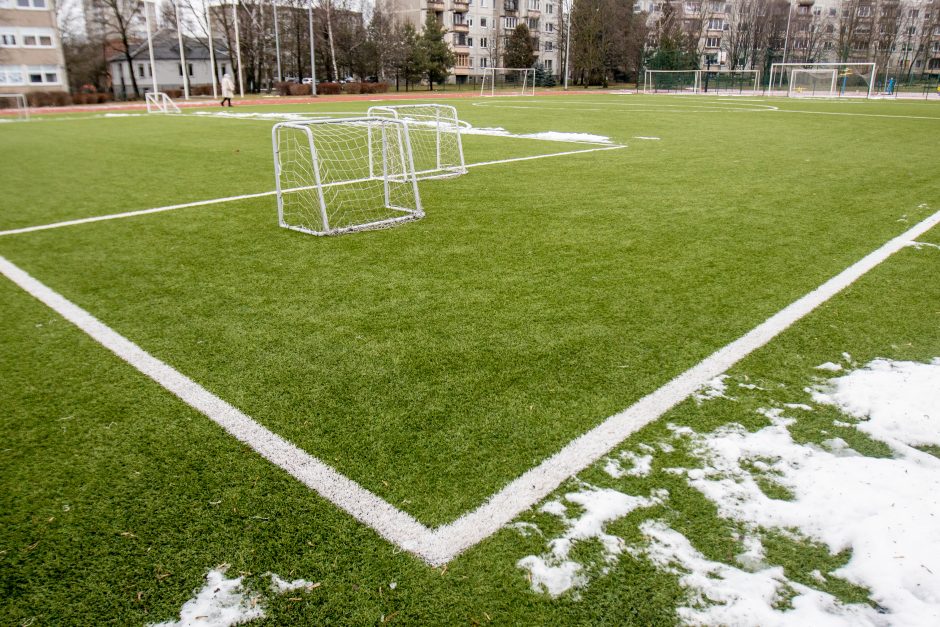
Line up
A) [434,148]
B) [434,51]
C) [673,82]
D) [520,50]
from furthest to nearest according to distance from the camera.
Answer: [520,50] → [434,51] → [673,82] → [434,148]

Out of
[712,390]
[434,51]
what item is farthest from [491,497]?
[434,51]

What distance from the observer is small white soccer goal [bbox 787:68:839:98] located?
41.6 metres

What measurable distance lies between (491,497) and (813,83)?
4839 cm

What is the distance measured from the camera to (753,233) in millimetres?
6578

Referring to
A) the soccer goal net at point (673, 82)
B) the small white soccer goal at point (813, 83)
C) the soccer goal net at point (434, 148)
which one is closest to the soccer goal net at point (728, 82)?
the soccer goal net at point (673, 82)

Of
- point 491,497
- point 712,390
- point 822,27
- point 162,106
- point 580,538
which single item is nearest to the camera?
point 580,538

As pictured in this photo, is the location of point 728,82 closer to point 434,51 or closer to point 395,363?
point 434,51

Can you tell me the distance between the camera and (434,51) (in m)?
62.9

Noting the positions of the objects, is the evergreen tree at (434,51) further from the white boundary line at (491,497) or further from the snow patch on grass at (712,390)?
the snow patch on grass at (712,390)

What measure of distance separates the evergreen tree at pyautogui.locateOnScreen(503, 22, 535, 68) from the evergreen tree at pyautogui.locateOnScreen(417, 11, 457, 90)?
422 inches

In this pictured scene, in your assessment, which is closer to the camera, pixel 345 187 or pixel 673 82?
pixel 345 187

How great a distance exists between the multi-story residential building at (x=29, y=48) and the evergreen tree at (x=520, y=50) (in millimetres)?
43690

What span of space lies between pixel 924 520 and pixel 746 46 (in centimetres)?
9187

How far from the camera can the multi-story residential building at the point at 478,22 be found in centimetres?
7650
